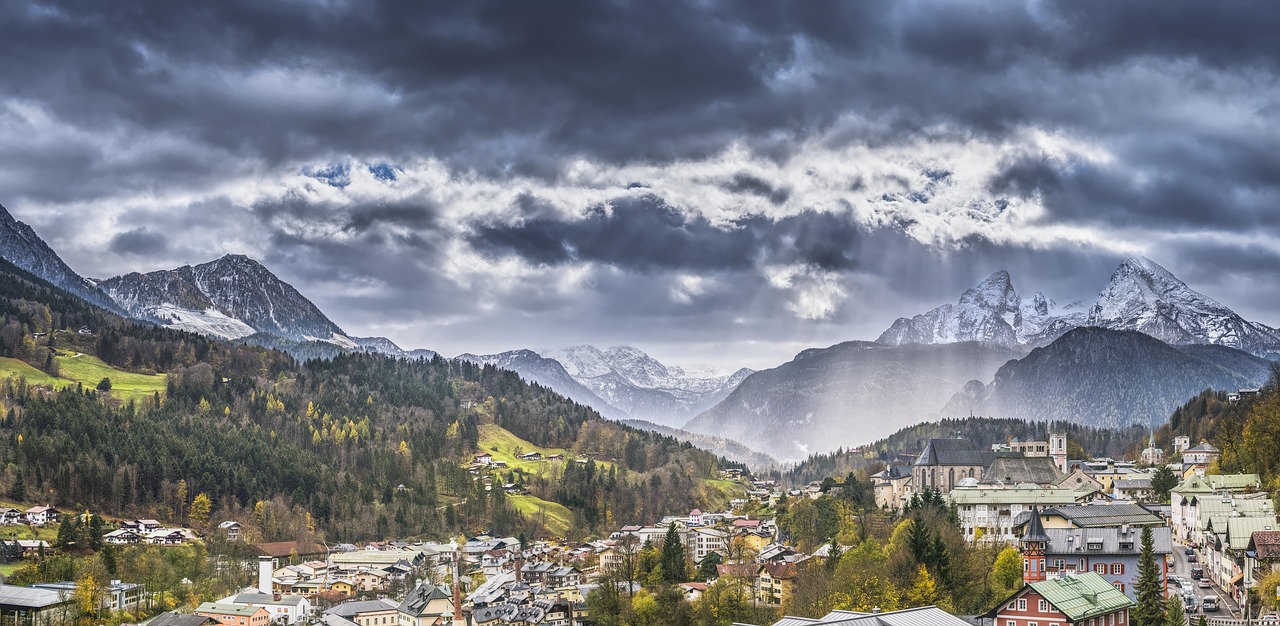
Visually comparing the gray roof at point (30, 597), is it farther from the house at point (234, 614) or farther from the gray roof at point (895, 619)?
the gray roof at point (895, 619)

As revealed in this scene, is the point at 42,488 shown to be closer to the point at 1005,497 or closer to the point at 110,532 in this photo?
the point at 110,532

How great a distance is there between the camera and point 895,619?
7888 centimetres

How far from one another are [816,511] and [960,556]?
47.8 m

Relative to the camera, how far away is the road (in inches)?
3403

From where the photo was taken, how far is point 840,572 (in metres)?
105

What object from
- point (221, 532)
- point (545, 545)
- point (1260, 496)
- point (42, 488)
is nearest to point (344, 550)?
point (221, 532)

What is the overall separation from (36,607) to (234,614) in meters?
18.0

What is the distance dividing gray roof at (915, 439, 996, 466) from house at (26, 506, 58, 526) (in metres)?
116

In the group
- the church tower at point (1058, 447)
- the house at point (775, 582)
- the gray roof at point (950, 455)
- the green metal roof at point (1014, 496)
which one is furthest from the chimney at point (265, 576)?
the church tower at point (1058, 447)

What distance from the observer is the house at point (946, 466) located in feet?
586

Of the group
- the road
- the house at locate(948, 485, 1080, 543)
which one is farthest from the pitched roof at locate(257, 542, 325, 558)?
the road

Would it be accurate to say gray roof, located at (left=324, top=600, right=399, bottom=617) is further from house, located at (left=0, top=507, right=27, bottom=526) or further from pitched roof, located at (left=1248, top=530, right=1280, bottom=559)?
pitched roof, located at (left=1248, top=530, right=1280, bottom=559)

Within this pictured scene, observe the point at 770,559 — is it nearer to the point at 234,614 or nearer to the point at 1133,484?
the point at 1133,484

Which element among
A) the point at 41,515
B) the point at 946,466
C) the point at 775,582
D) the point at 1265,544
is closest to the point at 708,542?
the point at 946,466
